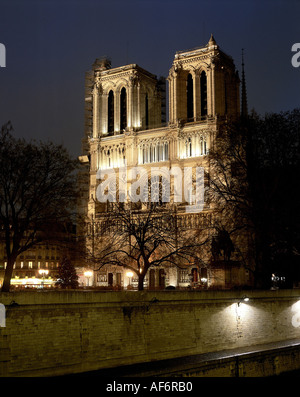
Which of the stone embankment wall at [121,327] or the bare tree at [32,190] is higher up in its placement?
the bare tree at [32,190]

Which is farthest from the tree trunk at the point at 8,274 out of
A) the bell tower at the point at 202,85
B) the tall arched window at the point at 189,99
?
the tall arched window at the point at 189,99

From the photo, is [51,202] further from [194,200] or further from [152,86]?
[152,86]

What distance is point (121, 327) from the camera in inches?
834

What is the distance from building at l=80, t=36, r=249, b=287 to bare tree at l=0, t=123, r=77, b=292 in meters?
29.0

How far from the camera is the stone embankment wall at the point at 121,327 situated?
18.1m

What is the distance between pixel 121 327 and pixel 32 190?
993 centimetres

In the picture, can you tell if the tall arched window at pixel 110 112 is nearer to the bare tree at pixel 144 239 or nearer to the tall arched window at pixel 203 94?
the tall arched window at pixel 203 94

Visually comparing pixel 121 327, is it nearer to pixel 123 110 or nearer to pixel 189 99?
pixel 189 99

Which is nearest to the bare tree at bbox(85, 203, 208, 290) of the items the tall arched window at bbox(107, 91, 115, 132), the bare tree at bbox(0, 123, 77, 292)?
the bare tree at bbox(0, 123, 77, 292)

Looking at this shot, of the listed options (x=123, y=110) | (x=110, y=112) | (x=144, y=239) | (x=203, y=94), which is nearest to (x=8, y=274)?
(x=144, y=239)

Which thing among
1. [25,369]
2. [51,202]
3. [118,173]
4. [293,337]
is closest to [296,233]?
[293,337]

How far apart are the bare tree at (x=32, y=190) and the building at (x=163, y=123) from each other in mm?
29037

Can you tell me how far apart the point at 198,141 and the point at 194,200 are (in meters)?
6.35

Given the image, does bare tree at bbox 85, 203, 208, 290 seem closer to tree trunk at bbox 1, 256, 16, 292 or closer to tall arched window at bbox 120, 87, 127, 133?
tree trunk at bbox 1, 256, 16, 292
